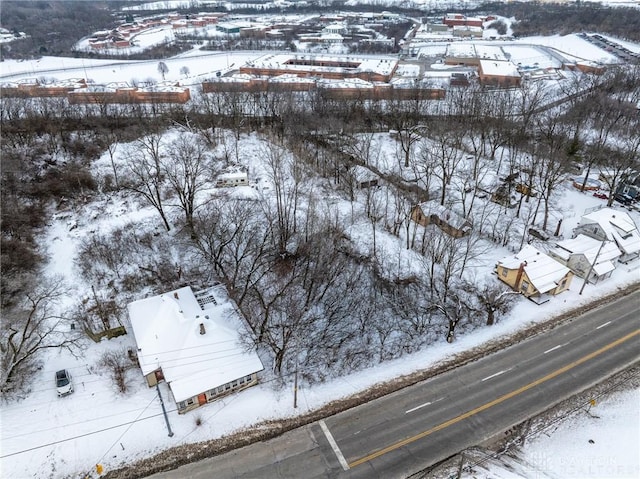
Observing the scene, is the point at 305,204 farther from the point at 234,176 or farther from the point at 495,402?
the point at 495,402

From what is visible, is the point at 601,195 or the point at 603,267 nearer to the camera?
the point at 603,267

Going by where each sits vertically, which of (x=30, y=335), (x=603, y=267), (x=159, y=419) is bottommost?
(x=159, y=419)

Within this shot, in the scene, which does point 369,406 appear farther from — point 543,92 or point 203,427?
point 543,92

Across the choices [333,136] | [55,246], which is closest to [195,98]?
[333,136]

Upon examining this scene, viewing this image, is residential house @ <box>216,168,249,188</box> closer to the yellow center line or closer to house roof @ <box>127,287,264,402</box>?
house roof @ <box>127,287,264,402</box>

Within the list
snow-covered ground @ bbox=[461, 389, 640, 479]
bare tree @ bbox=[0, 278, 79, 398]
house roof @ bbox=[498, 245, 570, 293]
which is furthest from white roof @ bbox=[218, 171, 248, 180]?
Answer: snow-covered ground @ bbox=[461, 389, 640, 479]

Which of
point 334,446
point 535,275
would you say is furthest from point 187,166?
point 535,275
